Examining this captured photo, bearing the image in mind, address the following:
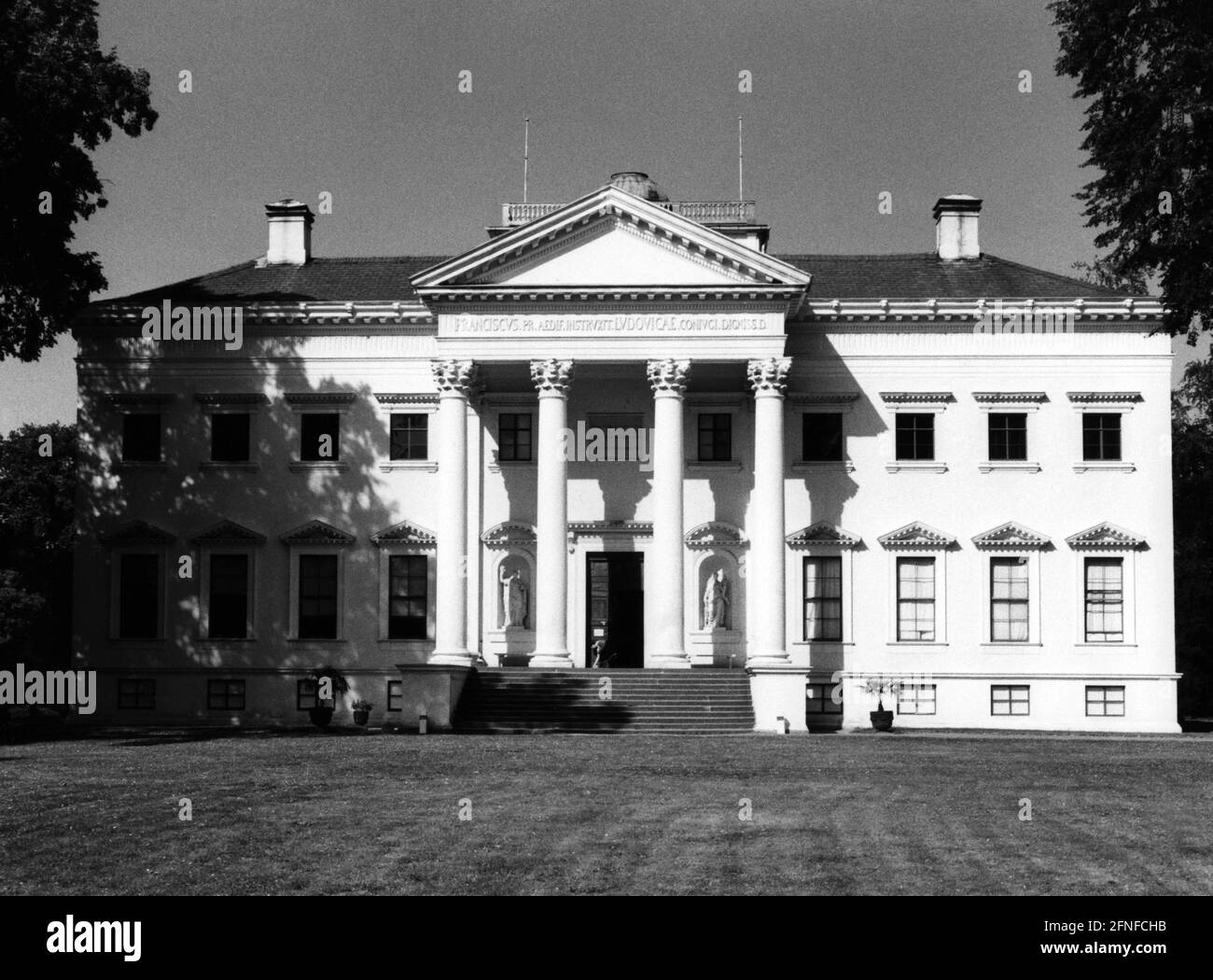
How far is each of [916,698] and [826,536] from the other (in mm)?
5134

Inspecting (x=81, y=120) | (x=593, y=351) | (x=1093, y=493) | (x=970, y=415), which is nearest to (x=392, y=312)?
(x=593, y=351)

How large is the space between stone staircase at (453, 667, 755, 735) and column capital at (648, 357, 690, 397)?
291 inches

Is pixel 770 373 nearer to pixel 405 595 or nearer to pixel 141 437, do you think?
pixel 405 595

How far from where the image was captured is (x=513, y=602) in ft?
158

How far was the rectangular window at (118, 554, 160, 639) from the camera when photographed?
160ft

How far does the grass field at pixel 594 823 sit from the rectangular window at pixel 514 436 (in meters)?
17.6

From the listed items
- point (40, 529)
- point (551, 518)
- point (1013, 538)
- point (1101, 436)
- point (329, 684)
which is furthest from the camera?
point (40, 529)

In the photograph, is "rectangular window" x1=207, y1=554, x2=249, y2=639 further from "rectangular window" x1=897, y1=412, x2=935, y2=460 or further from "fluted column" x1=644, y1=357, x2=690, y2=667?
"rectangular window" x1=897, y1=412, x2=935, y2=460

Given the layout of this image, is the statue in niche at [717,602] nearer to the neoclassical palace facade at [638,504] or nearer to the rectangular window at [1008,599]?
the neoclassical palace facade at [638,504]

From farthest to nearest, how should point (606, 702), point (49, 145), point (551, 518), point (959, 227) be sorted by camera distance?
point (959, 227) < point (551, 518) < point (606, 702) < point (49, 145)

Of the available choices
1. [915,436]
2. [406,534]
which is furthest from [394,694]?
[915,436]

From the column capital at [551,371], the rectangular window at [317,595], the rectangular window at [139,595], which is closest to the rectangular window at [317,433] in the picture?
the rectangular window at [317,595]

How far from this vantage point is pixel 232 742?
113ft

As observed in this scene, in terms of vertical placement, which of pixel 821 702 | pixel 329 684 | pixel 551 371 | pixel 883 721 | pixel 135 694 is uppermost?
pixel 551 371
